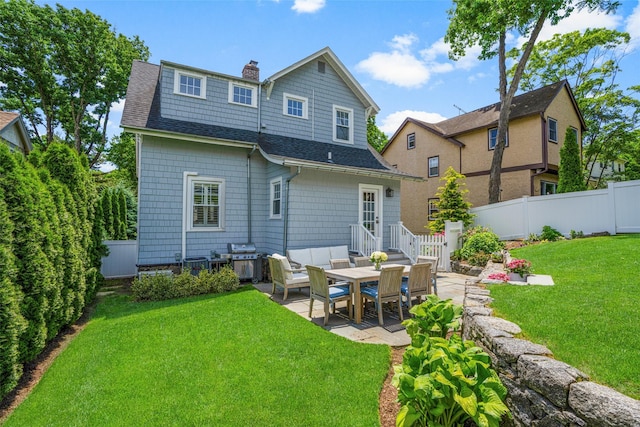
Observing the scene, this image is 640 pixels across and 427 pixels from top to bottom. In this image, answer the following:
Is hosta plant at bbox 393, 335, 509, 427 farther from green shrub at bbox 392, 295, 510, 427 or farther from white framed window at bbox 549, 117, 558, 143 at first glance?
white framed window at bbox 549, 117, 558, 143

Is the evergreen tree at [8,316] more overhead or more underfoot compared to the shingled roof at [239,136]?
more underfoot

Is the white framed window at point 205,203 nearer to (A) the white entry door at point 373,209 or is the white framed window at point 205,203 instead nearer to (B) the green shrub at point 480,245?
(A) the white entry door at point 373,209

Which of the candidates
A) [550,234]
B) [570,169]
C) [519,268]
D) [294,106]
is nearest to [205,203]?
[294,106]

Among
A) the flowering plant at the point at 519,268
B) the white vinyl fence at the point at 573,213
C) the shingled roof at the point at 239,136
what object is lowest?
the flowering plant at the point at 519,268

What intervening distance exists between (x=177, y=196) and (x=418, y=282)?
711 cm

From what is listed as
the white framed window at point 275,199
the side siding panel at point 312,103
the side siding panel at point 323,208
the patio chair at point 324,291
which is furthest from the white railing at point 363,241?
the side siding panel at point 312,103

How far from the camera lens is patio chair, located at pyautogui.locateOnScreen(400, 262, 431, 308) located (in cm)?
572

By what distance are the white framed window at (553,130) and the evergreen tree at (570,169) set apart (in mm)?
2795

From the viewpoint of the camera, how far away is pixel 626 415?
5.47 feet

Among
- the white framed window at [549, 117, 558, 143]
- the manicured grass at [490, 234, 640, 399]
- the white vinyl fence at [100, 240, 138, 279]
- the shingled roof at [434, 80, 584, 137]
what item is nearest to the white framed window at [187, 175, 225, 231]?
the white vinyl fence at [100, 240, 138, 279]

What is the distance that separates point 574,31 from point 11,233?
90.9 feet

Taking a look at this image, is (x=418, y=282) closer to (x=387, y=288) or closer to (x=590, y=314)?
(x=387, y=288)

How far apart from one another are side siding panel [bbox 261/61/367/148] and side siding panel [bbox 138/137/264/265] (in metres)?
2.10

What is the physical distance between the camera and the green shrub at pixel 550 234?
34.6 feet
